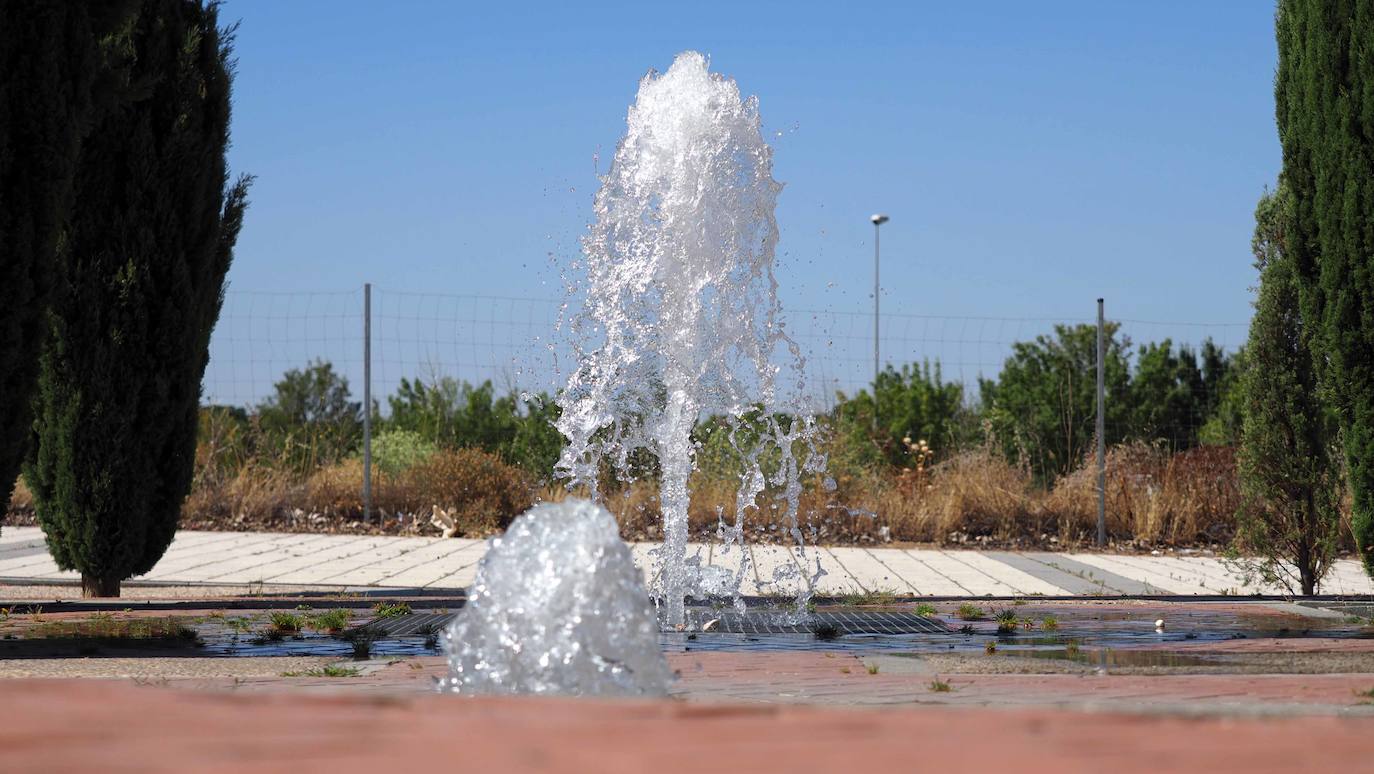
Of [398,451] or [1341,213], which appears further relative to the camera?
[398,451]

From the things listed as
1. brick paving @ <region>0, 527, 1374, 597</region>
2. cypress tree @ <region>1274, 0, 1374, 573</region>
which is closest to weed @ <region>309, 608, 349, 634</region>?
brick paving @ <region>0, 527, 1374, 597</region>

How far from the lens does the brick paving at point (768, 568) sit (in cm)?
962

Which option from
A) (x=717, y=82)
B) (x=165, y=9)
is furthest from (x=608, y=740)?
(x=165, y=9)

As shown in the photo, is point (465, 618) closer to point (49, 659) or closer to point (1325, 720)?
point (1325, 720)

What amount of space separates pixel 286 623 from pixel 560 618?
353 cm

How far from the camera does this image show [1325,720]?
2217mm

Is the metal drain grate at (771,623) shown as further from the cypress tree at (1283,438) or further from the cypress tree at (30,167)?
the cypress tree at (1283,438)

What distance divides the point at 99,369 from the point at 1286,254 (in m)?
7.50

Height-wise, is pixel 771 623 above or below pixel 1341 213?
below

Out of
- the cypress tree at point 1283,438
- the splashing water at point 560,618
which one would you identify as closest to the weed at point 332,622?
the splashing water at point 560,618

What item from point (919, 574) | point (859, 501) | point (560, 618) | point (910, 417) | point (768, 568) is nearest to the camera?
point (560, 618)

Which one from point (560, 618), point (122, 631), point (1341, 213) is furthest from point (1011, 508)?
point (560, 618)

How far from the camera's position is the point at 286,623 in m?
6.59

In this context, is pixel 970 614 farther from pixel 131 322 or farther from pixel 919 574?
pixel 131 322
